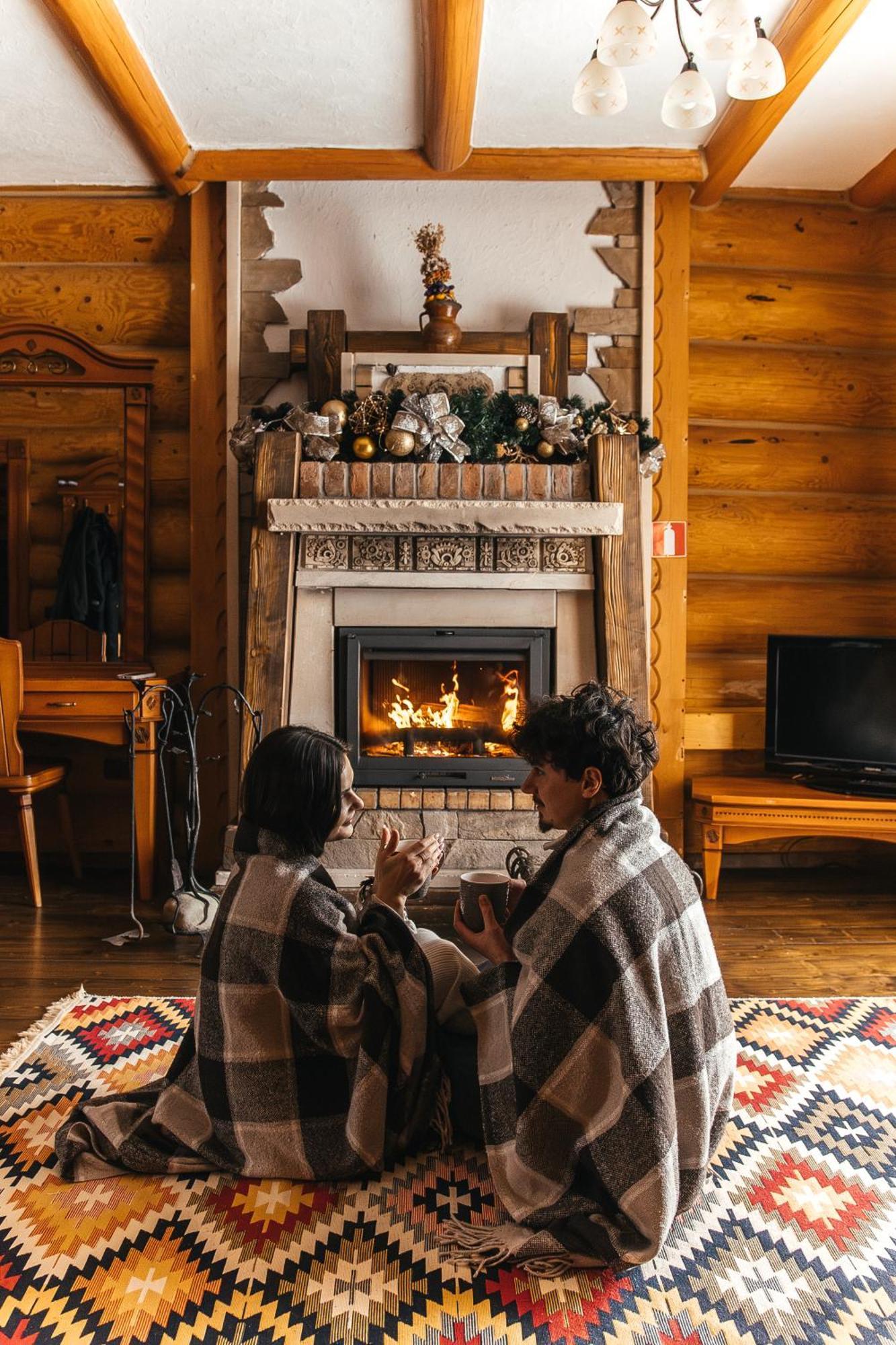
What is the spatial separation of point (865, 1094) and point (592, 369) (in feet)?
9.32

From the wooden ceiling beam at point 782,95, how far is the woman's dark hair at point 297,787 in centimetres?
273

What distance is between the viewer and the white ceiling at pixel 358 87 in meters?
2.75

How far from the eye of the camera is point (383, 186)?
3670mm

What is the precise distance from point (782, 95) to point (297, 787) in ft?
10.1

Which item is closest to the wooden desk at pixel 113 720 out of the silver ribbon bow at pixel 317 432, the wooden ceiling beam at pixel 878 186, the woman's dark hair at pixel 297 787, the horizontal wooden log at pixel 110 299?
the silver ribbon bow at pixel 317 432

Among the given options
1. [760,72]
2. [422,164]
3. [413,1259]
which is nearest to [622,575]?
[760,72]

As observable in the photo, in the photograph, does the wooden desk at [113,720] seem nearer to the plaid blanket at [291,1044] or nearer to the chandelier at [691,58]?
the plaid blanket at [291,1044]

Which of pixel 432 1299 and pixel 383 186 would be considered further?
pixel 383 186

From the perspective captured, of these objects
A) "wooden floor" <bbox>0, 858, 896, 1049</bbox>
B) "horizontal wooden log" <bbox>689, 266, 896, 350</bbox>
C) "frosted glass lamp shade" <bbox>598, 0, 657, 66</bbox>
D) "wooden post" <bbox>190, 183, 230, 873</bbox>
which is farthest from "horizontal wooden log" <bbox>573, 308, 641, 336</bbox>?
"wooden floor" <bbox>0, 858, 896, 1049</bbox>

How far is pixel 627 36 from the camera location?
79.7 inches

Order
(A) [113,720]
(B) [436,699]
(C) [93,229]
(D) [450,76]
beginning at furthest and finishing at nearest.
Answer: (C) [93,229], (B) [436,699], (A) [113,720], (D) [450,76]

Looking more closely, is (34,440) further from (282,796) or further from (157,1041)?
(282,796)

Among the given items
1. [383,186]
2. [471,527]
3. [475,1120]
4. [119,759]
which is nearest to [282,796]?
[475,1120]

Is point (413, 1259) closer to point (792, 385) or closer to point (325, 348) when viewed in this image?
point (325, 348)
